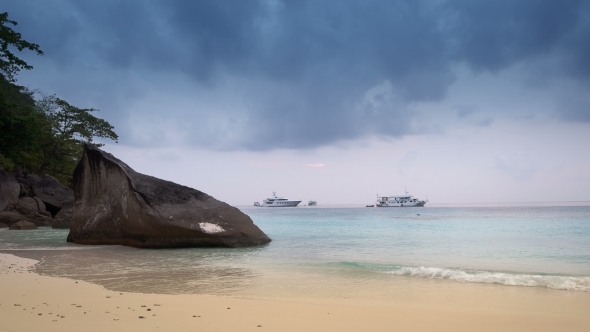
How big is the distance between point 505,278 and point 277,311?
4.84 m

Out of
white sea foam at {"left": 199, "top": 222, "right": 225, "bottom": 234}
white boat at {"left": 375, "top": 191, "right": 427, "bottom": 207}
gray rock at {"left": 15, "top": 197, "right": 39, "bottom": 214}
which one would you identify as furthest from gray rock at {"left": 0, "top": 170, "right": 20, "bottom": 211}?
white boat at {"left": 375, "top": 191, "right": 427, "bottom": 207}

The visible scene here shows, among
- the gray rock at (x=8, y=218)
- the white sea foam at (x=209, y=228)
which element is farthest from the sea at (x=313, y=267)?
the gray rock at (x=8, y=218)

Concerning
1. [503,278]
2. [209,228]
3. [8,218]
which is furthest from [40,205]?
[503,278]

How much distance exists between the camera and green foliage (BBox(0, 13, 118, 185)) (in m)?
22.0

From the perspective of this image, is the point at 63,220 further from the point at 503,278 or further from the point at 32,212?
the point at 503,278

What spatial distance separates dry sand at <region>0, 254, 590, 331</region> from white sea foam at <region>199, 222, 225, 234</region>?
6032mm

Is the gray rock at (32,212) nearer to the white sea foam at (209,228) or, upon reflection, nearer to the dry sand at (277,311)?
the white sea foam at (209,228)

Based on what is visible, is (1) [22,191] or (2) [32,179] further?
(2) [32,179]

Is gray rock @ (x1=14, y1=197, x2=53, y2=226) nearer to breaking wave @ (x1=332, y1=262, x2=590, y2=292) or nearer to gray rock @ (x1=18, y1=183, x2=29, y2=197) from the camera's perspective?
gray rock @ (x1=18, y1=183, x2=29, y2=197)

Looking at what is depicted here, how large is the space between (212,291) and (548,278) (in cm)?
597

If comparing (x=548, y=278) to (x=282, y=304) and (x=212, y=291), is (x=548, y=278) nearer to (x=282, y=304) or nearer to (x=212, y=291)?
(x=282, y=304)

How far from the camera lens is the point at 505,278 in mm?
7668

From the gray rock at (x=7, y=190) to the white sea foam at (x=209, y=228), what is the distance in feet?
56.0

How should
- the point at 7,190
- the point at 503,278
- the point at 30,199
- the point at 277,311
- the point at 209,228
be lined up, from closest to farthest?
the point at 277,311
the point at 503,278
the point at 209,228
the point at 7,190
the point at 30,199
